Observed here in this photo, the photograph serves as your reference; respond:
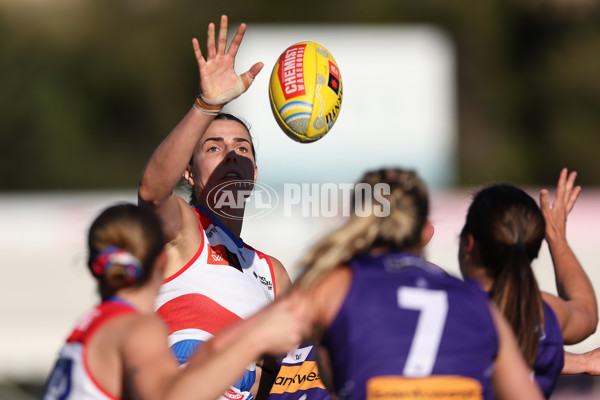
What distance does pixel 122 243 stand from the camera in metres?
3.00

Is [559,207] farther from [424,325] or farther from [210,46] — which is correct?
[210,46]

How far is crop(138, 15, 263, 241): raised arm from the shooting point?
3717mm

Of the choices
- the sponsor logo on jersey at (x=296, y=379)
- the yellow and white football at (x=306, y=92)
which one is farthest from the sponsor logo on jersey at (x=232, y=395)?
the yellow and white football at (x=306, y=92)

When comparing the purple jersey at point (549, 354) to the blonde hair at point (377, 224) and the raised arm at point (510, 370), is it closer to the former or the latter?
the raised arm at point (510, 370)

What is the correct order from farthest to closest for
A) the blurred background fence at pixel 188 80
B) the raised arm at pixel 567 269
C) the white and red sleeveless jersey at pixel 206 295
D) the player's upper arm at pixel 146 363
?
the blurred background fence at pixel 188 80, the white and red sleeveless jersey at pixel 206 295, the raised arm at pixel 567 269, the player's upper arm at pixel 146 363

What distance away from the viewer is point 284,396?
4.89 metres

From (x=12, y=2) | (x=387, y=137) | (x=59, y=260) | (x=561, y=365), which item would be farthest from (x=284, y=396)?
(x=12, y=2)

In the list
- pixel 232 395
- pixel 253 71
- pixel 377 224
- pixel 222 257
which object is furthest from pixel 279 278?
pixel 377 224

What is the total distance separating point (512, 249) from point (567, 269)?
0.73m

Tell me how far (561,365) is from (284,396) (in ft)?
6.00

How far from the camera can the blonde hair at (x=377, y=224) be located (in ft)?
9.61

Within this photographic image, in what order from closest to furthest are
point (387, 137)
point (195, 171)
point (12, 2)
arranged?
point (195, 171) → point (387, 137) → point (12, 2)

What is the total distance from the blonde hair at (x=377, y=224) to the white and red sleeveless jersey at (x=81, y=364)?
658mm

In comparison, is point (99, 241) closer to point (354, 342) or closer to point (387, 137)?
point (354, 342)
